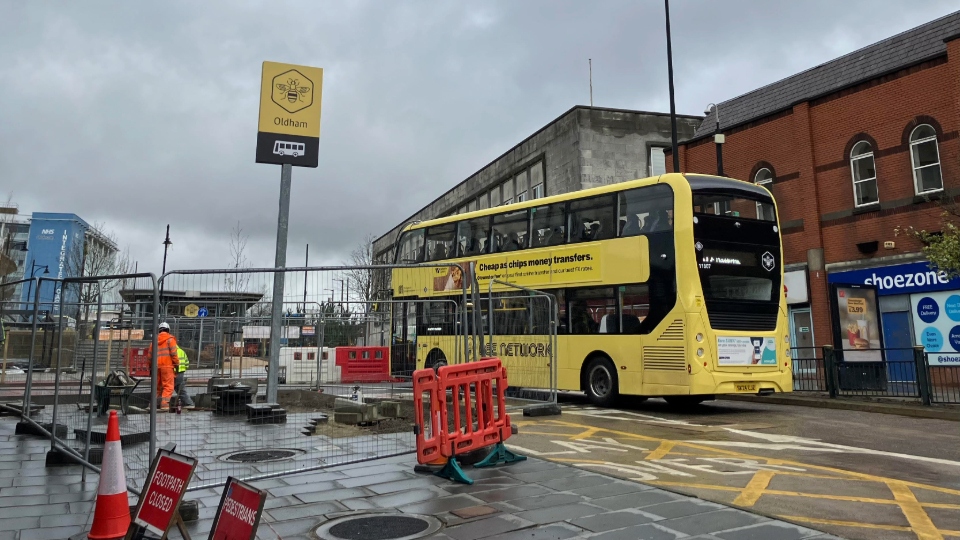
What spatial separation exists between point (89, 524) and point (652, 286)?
10.5 metres

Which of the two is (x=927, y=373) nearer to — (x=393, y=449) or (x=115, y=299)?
(x=393, y=449)

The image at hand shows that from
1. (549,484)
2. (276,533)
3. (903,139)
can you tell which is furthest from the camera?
(903,139)

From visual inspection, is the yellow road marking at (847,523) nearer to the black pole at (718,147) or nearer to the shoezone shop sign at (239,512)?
the shoezone shop sign at (239,512)

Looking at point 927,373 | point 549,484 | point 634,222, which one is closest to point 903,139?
point 927,373

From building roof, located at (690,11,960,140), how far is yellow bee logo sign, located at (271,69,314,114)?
56.9 feet

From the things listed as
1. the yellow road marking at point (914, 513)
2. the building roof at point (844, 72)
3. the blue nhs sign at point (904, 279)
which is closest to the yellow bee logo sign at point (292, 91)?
the yellow road marking at point (914, 513)

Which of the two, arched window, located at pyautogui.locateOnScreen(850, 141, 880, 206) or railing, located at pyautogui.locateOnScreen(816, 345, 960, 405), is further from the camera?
arched window, located at pyautogui.locateOnScreen(850, 141, 880, 206)

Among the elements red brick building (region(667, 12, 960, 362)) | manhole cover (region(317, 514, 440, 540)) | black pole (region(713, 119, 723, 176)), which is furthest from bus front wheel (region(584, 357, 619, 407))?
black pole (region(713, 119, 723, 176))

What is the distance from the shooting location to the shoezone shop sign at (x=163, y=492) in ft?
13.0

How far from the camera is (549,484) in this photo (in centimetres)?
632

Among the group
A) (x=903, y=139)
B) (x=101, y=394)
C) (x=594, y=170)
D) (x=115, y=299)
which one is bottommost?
(x=101, y=394)

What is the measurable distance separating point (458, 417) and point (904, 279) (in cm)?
1805

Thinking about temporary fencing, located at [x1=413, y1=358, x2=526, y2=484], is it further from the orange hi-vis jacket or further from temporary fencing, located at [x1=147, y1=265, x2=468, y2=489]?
the orange hi-vis jacket

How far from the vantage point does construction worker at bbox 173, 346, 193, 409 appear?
1152 cm
